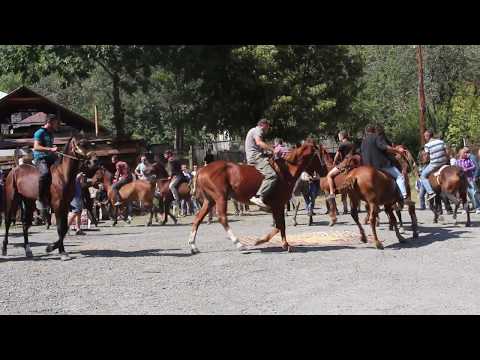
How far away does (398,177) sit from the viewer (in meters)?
14.2

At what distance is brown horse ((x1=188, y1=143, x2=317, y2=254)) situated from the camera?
13.0m

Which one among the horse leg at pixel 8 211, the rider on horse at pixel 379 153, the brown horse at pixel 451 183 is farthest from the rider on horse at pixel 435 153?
the horse leg at pixel 8 211

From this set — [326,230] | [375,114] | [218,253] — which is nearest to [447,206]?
[326,230]

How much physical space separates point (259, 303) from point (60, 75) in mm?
28955

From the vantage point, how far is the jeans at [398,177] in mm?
13820

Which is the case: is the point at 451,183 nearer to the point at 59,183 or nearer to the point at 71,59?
the point at 59,183

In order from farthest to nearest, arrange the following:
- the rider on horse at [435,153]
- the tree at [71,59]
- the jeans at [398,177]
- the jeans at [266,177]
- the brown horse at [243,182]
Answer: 1. the tree at [71,59]
2. the rider on horse at [435,153]
3. the jeans at [398,177]
4. the brown horse at [243,182]
5. the jeans at [266,177]

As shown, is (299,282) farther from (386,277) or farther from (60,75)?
(60,75)

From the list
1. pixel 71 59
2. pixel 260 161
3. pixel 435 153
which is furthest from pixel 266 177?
pixel 71 59

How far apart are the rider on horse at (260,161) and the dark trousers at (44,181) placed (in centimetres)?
380

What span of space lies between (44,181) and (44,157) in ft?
1.64

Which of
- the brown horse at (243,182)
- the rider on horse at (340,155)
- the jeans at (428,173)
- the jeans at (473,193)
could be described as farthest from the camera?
the jeans at (473,193)

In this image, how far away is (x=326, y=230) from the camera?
54.2 ft

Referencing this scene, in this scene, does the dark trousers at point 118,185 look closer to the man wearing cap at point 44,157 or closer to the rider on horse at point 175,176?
the rider on horse at point 175,176
